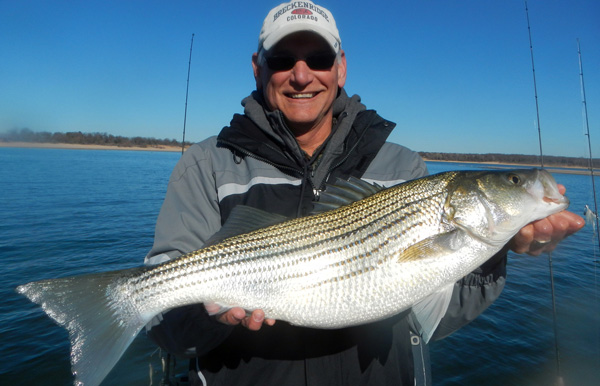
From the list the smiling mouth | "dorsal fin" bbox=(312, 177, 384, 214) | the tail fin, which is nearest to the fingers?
"dorsal fin" bbox=(312, 177, 384, 214)

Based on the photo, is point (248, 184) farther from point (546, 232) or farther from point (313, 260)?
point (546, 232)

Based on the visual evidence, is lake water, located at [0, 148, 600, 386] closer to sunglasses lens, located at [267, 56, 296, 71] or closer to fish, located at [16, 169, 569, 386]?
fish, located at [16, 169, 569, 386]

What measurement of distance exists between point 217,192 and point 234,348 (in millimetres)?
1303

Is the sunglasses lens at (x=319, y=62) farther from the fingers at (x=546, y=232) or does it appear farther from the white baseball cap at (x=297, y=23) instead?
the fingers at (x=546, y=232)

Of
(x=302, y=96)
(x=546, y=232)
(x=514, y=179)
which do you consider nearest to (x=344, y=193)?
(x=302, y=96)

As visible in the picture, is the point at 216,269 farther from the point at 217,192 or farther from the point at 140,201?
the point at 140,201

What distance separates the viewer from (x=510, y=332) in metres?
8.73

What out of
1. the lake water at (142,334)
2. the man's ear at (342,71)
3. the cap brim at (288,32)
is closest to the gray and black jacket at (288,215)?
the man's ear at (342,71)

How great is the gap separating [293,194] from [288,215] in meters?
0.19

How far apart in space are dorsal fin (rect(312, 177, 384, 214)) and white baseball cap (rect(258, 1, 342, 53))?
1375 millimetres

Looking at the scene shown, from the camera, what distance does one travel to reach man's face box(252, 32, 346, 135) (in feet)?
11.0

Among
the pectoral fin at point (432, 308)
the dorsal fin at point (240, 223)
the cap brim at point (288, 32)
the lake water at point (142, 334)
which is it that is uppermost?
the cap brim at point (288, 32)

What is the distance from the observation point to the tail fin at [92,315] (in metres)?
2.46

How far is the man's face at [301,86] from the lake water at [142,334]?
13.7 ft
